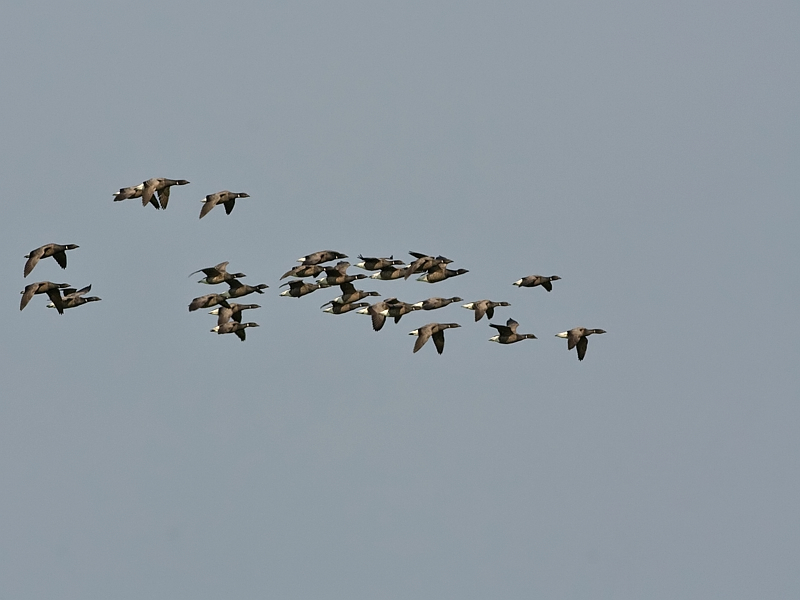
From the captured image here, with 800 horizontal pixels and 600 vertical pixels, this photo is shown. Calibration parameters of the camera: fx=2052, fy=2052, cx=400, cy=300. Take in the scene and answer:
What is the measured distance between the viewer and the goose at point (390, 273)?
94.9 m

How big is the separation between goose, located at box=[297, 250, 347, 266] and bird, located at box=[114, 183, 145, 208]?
26.0ft

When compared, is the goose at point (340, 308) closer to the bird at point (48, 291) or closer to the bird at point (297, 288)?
the bird at point (297, 288)

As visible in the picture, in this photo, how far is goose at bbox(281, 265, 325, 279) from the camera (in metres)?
91.9

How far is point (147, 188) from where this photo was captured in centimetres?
8994

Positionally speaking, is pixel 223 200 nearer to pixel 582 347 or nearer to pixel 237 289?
pixel 237 289

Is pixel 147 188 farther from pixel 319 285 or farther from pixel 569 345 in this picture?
pixel 569 345

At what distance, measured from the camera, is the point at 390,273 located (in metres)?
95.1

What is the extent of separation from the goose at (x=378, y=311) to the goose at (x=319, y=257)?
2759 mm

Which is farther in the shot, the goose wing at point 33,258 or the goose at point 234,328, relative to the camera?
the goose at point 234,328

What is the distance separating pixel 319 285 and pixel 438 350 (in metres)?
6.20

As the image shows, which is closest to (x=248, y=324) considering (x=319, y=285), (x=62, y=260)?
(x=319, y=285)

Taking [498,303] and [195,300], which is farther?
[498,303]

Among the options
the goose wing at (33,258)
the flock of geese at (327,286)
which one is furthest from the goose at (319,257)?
the goose wing at (33,258)

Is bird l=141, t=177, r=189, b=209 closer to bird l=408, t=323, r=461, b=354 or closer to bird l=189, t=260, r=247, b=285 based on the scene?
bird l=189, t=260, r=247, b=285
